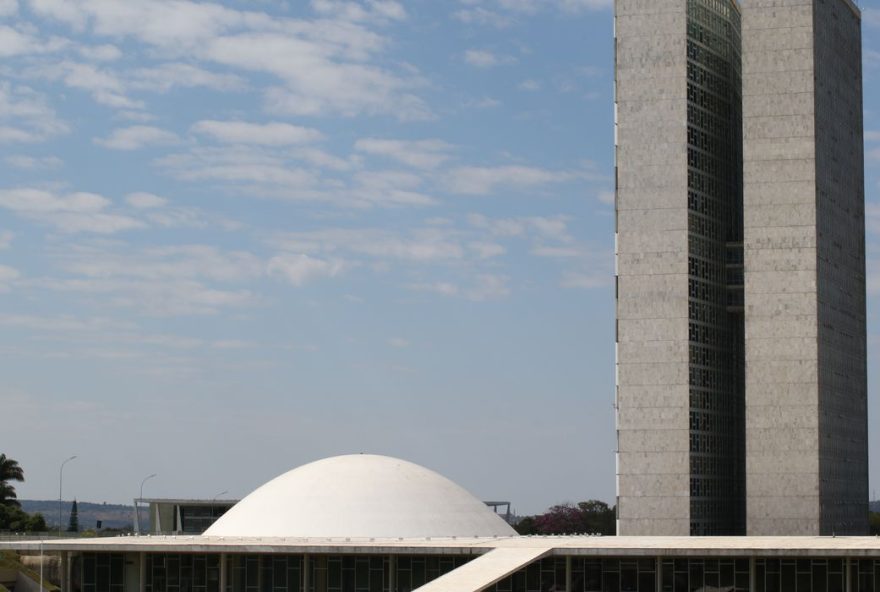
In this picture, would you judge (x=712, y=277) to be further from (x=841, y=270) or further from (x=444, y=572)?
(x=444, y=572)

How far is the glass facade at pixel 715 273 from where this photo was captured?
455 feet

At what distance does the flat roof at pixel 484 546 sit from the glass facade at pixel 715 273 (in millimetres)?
37039

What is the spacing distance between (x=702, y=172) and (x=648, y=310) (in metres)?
14.3

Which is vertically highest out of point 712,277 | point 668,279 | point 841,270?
point 841,270

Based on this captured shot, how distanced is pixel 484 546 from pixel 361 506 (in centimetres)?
1489

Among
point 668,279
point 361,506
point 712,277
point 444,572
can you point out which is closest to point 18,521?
point 361,506

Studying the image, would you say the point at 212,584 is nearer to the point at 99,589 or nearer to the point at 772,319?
the point at 99,589

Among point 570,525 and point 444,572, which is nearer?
point 444,572

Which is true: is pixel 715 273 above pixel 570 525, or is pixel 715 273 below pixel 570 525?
above

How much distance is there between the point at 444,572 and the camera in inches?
3866

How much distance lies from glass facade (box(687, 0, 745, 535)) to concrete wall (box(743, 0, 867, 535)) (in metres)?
4.63

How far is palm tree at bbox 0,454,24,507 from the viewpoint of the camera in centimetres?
17879

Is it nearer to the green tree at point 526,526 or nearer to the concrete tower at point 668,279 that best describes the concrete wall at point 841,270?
the concrete tower at point 668,279

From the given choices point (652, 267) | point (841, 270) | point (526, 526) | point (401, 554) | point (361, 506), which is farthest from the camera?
point (526, 526)
